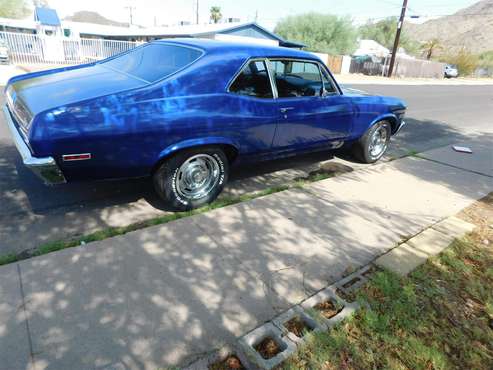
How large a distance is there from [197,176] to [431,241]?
2.42m

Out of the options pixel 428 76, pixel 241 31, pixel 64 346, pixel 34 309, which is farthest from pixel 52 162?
pixel 428 76

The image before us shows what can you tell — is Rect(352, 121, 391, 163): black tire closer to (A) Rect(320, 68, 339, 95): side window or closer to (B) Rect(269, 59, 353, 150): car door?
(B) Rect(269, 59, 353, 150): car door

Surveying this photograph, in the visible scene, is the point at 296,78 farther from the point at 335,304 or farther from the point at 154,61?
the point at 335,304

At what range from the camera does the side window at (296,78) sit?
13.3 feet

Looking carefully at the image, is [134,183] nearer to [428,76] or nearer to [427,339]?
[427,339]

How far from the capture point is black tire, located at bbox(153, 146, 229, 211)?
133 inches

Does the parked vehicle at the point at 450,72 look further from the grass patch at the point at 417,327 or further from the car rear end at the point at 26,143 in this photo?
the car rear end at the point at 26,143

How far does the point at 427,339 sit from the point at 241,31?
3160 cm

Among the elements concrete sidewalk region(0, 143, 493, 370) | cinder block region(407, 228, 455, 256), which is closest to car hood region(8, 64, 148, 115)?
concrete sidewalk region(0, 143, 493, 370)

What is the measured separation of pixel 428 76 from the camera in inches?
1539

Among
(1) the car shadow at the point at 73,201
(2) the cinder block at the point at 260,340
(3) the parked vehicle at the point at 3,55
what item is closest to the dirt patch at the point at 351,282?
(2) the cinder block at the point at 260,340

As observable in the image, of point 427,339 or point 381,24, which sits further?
point 381,24

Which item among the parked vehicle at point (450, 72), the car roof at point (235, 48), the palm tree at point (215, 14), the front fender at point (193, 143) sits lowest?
the parked vehicle at point (450, 72)

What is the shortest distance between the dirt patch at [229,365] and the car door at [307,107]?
2.56 meters
